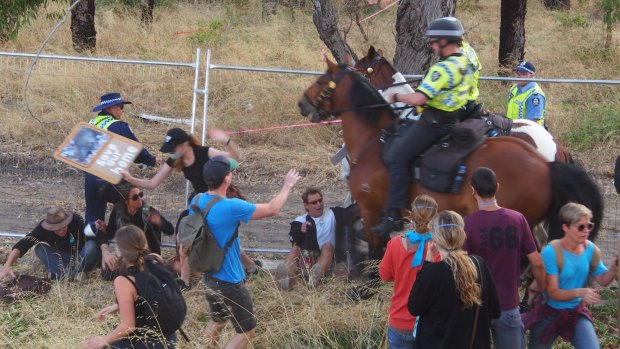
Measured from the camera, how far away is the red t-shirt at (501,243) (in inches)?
211

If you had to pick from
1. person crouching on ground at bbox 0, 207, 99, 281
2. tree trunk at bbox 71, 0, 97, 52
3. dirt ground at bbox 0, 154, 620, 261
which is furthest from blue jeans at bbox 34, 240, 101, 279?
tree trunk at bbox 71, 0, 97, 52

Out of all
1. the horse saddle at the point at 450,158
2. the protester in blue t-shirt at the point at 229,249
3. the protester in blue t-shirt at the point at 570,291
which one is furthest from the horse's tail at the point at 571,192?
the protester in blue t-shirt at the point at 229,249

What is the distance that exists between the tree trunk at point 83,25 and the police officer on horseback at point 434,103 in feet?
39.4

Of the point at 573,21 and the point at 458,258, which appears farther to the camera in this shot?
the point at 573,21

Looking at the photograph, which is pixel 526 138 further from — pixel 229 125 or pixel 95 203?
pixel 229 125

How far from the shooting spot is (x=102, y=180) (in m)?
8.59

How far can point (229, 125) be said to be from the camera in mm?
13500

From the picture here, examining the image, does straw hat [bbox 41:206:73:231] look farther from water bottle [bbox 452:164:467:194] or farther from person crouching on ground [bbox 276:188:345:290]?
water bottle [bbox 452:164:467:194]

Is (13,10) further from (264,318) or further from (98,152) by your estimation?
(264,318)

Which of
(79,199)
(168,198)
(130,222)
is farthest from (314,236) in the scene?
(79,199)

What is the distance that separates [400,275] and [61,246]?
4445 mm

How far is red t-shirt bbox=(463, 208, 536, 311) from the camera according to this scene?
5371 mm

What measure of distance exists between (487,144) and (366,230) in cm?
145

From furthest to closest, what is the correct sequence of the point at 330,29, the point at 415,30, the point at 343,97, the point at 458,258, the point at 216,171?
the point at 330,29
the point at 415,30
the point at 343,97
the point at 216,171
the point at 458,258
